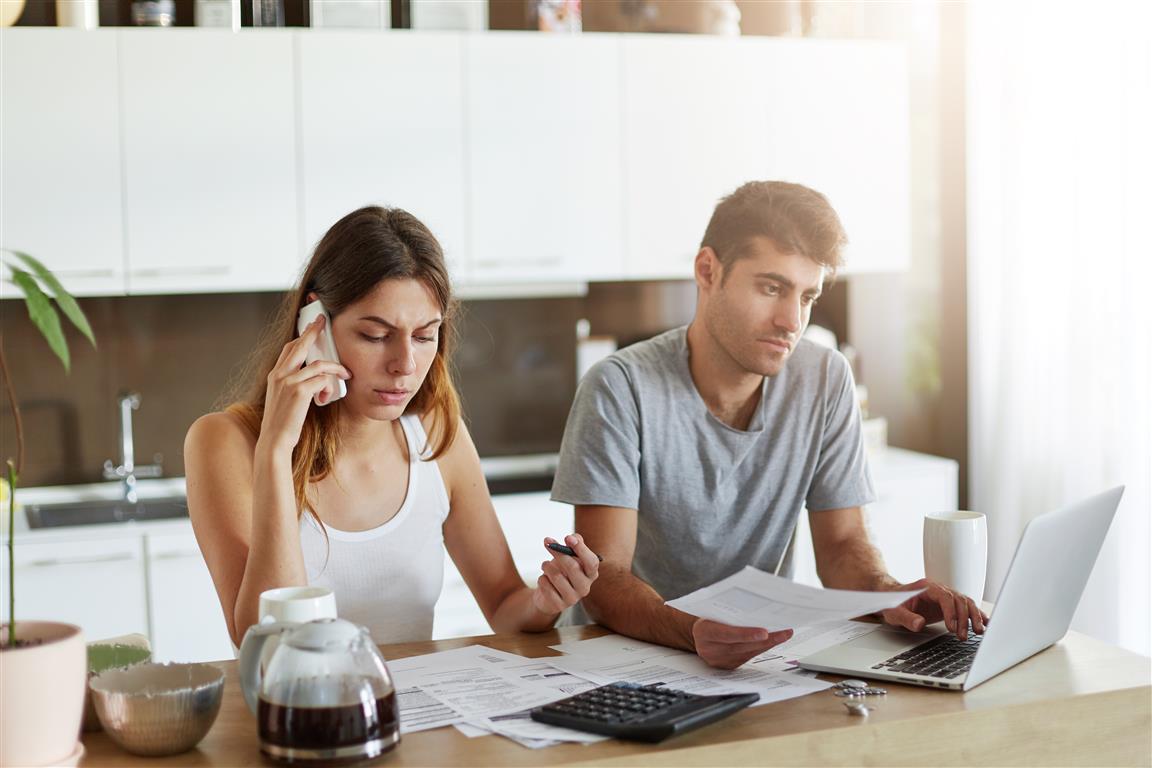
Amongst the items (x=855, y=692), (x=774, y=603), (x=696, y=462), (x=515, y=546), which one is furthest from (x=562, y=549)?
(x=515, y=546)

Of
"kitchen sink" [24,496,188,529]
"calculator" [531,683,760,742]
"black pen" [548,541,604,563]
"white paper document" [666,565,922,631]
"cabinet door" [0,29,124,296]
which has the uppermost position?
"cabinet door" [0,29,124,296]

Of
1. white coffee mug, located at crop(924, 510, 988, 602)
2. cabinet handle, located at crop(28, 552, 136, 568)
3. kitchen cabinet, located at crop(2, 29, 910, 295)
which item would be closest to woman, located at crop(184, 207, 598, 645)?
white coffee mug, located at crop(924, 510, 988, 602)

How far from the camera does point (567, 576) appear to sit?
5.27 feet

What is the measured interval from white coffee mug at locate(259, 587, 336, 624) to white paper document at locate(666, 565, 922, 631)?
424 millimetres

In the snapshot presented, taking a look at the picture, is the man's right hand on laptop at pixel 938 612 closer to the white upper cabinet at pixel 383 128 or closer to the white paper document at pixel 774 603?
the white paper document at pixel 774 603

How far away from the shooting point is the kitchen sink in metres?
3.20

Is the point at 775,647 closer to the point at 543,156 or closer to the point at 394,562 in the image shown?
the point at 394,562

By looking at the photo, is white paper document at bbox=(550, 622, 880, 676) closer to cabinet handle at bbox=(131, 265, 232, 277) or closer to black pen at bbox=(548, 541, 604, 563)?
black pen at bbox=(548, 541, 604, 563)

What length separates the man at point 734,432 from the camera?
198cm

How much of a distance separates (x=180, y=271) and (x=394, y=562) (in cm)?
161

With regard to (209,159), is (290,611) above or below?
below

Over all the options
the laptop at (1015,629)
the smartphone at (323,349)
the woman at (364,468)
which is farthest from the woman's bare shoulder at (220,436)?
the laptop at (1015,629)

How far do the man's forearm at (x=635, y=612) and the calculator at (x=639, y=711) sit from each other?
236 mm

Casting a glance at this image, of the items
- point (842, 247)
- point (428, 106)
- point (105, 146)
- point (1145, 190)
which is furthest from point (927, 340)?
point (105, 146)
